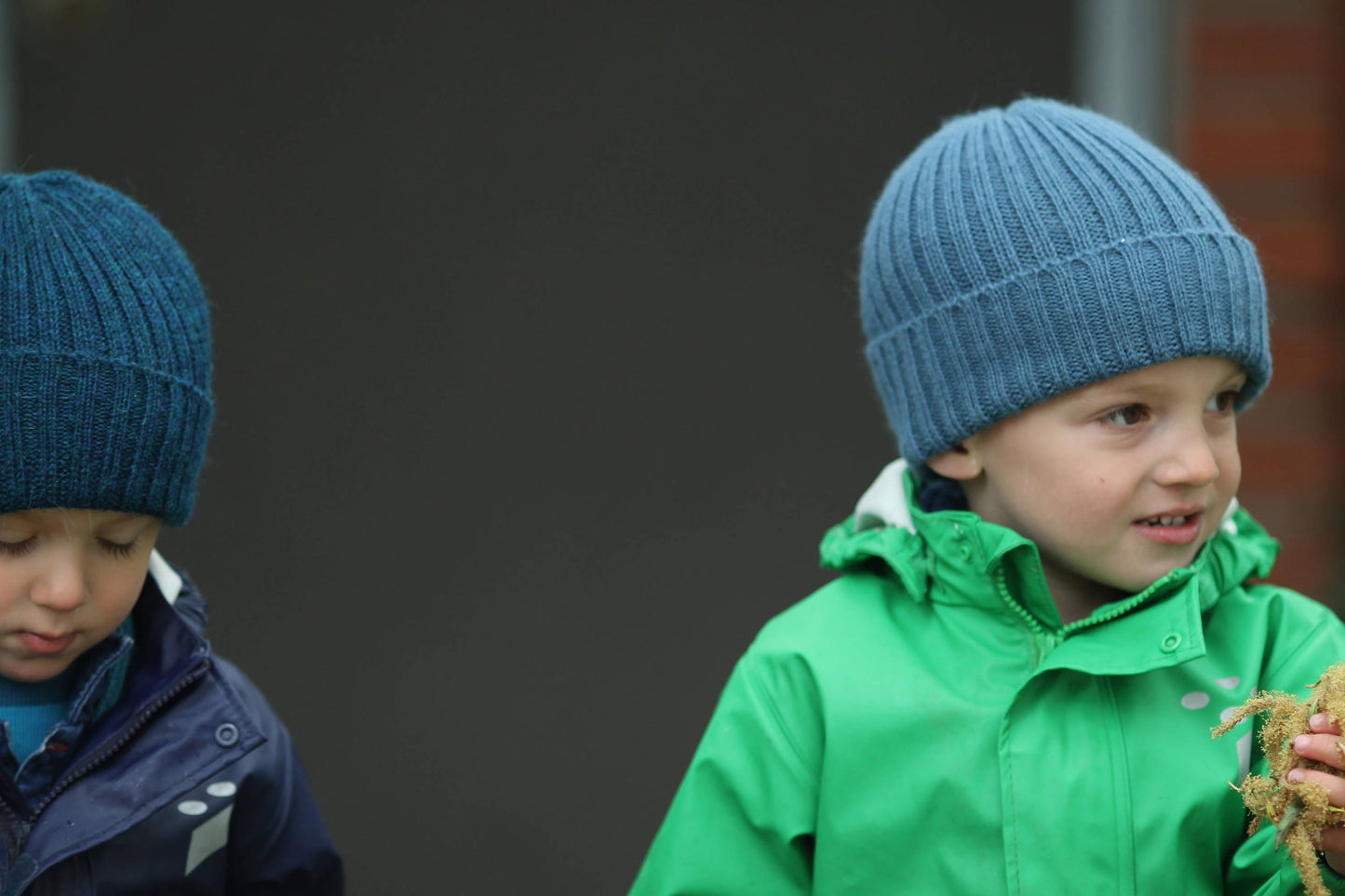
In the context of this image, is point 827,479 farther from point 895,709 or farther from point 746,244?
point 895,709

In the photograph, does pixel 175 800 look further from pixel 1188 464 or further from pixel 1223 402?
pixel 1223 402

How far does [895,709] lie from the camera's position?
2072 millimetres

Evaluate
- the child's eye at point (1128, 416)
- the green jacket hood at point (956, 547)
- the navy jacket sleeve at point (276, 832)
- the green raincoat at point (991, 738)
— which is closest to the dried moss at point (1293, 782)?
the green raincoat at point (991, 738)

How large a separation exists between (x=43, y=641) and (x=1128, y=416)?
4.75 ft

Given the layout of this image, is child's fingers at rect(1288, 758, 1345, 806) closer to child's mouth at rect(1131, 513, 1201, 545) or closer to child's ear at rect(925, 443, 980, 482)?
child's mouth at rect(1131, 513, 1201, 545)

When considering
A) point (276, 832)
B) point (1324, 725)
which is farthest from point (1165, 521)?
point (276, 832)

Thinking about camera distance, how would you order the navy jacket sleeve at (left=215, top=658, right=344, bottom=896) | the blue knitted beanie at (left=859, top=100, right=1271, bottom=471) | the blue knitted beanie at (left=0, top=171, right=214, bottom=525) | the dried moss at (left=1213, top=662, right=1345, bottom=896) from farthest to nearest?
1. the navy jacket sleeve at (left=215, top=658, right=344, bottom=896)
2. the blue knitted beanie at (left=859, top=100, right=1271, bottom=471)
3. the blue knitted beanie at (left=0, top=171, right=214, bottom=525)
4. the dried moss at (left=1213, top=662, right=1345, bottom=896)

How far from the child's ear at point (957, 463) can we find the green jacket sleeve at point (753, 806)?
358mm

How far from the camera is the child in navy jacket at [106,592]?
192cm

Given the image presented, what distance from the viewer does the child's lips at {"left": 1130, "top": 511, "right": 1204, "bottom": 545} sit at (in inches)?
80.3

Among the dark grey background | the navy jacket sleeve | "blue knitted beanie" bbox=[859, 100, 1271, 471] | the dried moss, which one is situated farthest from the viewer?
the dark grey background

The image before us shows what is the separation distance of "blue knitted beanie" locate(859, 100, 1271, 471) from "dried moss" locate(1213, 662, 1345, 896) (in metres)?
0.47

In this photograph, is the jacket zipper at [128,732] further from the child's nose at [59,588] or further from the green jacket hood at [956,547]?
the green jacket hood at [956,547]

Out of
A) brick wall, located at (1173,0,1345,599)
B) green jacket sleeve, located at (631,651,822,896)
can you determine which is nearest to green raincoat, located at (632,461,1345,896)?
green jacket sleeve, located at (631,651,822,896)
